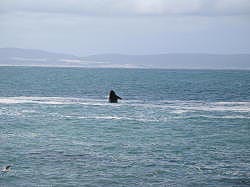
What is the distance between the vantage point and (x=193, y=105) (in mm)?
88250

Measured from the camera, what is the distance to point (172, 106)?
85.9m

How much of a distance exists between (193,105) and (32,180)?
2167 inches

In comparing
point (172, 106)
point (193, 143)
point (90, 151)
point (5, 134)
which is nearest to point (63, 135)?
point (5, 134)

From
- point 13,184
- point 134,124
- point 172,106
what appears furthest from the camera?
point 172,106

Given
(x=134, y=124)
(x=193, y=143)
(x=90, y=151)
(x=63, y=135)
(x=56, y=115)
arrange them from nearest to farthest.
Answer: (x=90, y=151)
(x=193, y=143)
(x=63, y=135)
(x=134, y=124)
(x=56, y=115)

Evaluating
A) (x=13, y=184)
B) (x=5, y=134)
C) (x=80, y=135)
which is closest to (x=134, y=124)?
(x=80, y=135)

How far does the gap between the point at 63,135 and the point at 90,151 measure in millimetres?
9174

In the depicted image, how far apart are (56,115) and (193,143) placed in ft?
84.3

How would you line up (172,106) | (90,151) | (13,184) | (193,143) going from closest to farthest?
(13,184), (90,151), (193,143), (172,106)

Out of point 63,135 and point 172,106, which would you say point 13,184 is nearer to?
point 63,135

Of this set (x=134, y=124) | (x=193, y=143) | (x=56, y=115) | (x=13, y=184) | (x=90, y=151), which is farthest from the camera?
(x=56, y=115)

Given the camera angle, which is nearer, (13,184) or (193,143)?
(13,184)

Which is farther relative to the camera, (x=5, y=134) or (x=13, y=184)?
(x=5, y=134)

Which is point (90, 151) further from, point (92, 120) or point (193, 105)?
point (193, 105)
